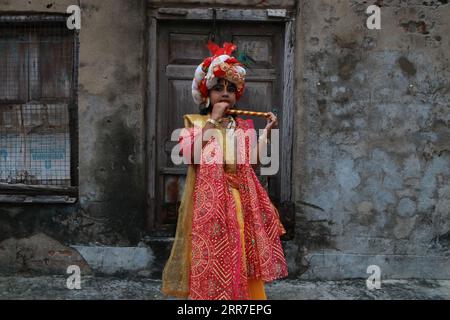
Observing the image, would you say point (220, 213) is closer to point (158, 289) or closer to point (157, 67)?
point (158, 289)

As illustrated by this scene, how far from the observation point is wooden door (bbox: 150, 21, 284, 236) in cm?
474

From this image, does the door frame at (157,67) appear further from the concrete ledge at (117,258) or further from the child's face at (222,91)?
the child's face at (222,91)

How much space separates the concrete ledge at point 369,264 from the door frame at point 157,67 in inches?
26.1

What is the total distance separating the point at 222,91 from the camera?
2996mm

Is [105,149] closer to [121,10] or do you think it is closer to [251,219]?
[121,10]

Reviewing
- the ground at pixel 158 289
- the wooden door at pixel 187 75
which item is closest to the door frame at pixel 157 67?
the wooden door at pixel 187 75

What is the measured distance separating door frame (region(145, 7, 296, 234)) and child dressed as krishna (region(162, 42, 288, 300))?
1619mm

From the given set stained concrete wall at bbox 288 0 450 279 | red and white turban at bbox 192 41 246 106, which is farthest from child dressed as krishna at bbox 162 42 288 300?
stained concrete wall at bbox 288 0 450 279

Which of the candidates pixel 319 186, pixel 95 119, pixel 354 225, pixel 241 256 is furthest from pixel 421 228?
pixel 95 119

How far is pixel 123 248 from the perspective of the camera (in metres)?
4.63

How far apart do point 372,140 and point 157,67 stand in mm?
2111

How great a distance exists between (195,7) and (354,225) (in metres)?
2.49

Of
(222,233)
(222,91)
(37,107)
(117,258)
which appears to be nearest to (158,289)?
(117,258)

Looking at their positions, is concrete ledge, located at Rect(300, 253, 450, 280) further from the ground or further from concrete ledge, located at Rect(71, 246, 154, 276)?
concrete ledge, located at Rect(71, 246, 154, 276)
